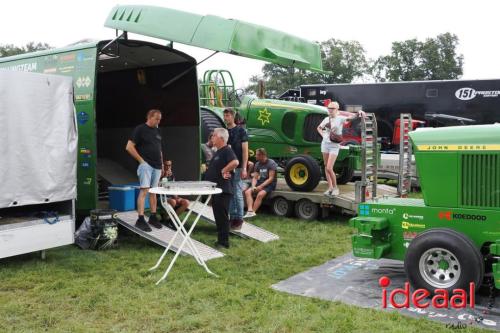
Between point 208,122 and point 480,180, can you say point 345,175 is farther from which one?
point 480,180

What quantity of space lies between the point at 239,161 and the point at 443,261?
3.75 m

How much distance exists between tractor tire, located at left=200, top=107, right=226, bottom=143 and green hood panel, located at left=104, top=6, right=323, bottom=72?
12.5 feet

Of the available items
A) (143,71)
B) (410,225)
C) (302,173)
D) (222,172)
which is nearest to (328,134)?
(302,173)

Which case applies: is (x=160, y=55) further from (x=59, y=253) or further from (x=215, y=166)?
(x=59, y=253)

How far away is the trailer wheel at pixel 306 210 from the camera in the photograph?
935cm

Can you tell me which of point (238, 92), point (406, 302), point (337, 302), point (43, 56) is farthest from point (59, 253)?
point (238, 92)

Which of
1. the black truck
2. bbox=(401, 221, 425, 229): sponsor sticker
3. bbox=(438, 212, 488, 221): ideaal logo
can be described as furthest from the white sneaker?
the black truck

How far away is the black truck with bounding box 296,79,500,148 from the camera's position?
15523 millimetres

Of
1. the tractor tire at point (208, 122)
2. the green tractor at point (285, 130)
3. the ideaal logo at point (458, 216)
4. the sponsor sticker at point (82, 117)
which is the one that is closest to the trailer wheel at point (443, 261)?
the ideaal logo at point (458, 216)

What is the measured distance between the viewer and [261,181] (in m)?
9.70

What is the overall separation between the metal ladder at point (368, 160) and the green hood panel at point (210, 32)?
1.59 m

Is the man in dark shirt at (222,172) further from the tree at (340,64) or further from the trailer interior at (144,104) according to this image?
the tree at (340,64)

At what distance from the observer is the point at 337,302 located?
4852mm

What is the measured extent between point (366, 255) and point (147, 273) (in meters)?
2.35
